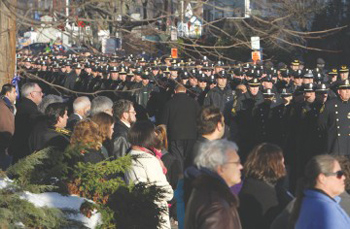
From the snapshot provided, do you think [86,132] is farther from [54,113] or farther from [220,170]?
[220,170]

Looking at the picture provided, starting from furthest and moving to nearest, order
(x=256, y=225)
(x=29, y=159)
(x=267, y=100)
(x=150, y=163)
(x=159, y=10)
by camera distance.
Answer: (x=267, y=100), (x=159, y=10), (x=150, y=163), (x=256, y=225), (x=29, y=159)

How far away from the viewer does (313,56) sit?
115 feet

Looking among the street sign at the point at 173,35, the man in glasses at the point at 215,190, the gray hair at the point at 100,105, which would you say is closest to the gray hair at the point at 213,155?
the man in glasses at the point at 215,190

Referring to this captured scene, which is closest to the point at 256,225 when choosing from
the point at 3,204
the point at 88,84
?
the point at 3,204

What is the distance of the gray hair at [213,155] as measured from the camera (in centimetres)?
565

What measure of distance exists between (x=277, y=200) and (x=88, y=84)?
18939 millimetres

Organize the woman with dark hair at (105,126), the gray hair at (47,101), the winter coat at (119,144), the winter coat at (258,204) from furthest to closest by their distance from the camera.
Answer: the gray hair at (47,101) → the winter coat at (119,144) → the woman with dark hair at (105,126) → the winter coat at (258,204)

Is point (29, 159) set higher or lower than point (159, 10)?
lower

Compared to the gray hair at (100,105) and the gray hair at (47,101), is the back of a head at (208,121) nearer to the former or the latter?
the gray hair at (100,105)

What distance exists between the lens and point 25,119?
11.5m

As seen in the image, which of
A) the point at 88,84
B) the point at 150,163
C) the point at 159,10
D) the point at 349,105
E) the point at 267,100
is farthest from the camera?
the point at 88,84

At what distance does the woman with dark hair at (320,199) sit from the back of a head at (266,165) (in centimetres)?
65

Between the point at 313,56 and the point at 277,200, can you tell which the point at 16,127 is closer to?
the point at 277,200

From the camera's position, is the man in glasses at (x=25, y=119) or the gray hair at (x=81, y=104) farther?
the gray hair at (x=81, y=104)
